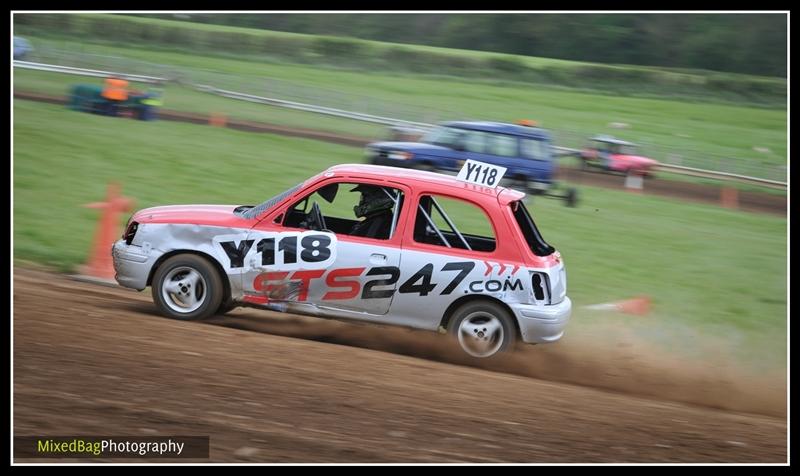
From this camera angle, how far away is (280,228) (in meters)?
8.07

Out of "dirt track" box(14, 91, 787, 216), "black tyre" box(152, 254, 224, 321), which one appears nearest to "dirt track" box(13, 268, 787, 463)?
"black tyre" box(152, 254, 224, 321)

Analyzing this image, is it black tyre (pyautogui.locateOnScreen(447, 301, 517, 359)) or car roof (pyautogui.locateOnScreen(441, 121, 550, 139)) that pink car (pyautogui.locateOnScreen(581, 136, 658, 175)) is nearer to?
car roof (pyautogui.locateOnScreen(441, 121, 550, 139))

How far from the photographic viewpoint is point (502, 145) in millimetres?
16031

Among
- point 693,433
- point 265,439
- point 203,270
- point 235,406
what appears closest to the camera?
point 265,439

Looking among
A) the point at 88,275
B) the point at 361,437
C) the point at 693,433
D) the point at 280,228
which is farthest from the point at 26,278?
the point at 693,433

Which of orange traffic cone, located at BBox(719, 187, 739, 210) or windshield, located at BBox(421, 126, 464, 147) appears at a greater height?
windshield, located at BBox(421, 126, 464, 147)

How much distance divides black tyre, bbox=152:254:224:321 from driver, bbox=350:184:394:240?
4.61ft

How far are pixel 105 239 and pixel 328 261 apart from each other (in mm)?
4648

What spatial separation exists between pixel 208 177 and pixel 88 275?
464 cm

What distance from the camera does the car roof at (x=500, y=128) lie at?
53.3 ft

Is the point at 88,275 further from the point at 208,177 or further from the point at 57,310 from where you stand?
the point at 208,177

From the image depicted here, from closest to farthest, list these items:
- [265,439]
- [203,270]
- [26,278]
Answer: [265,439] < [203,270] < [26,278]

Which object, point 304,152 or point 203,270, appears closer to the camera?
point 203,270

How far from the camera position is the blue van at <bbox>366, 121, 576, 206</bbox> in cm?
1562
